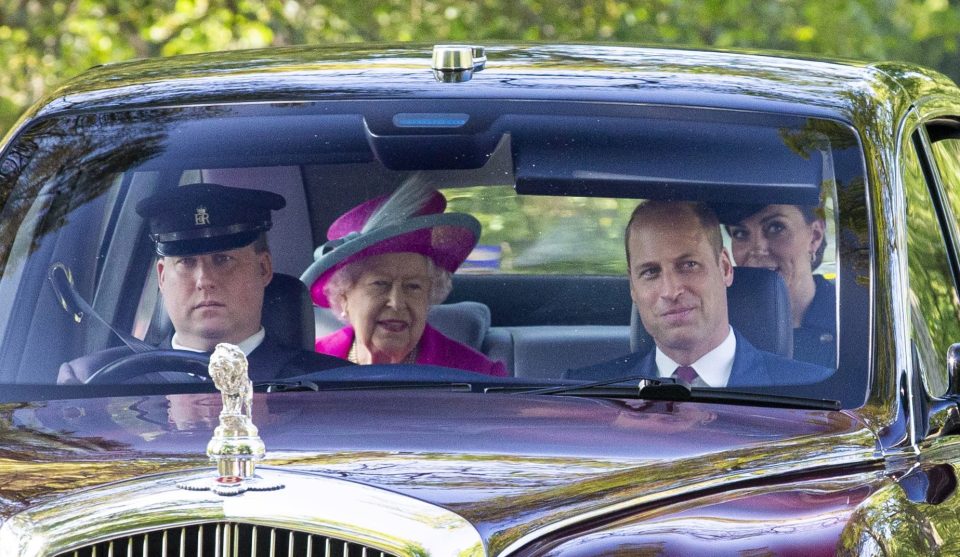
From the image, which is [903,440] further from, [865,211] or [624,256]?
[624,256]

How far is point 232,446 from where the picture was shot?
9.31 ft

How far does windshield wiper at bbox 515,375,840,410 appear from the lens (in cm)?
356

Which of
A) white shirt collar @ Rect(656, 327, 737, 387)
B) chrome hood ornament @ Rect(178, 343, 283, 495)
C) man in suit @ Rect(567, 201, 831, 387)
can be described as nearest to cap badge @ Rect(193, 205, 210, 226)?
man in suit @ Rect(567, 201, 831, 387)

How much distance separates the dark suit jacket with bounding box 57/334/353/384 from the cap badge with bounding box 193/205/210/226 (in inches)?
13.7

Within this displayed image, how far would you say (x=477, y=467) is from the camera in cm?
302

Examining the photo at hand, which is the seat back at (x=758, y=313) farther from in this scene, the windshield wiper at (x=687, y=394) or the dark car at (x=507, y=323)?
the windshield wiper at (x=687, y=394)

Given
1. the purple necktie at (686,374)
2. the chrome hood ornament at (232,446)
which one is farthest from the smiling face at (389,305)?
the chrome hood ornament at (232,446)

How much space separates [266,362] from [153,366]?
228 mm

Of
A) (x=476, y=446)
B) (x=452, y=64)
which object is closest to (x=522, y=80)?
(x=452, y=64)

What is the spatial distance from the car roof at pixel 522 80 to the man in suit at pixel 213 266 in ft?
0.86

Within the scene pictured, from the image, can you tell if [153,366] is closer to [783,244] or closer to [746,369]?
[746,369]

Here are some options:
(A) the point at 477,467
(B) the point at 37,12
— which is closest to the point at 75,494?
(A) the point at 477,467

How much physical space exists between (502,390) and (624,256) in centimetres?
64

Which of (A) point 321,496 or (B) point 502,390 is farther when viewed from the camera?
(B) point 502,390
